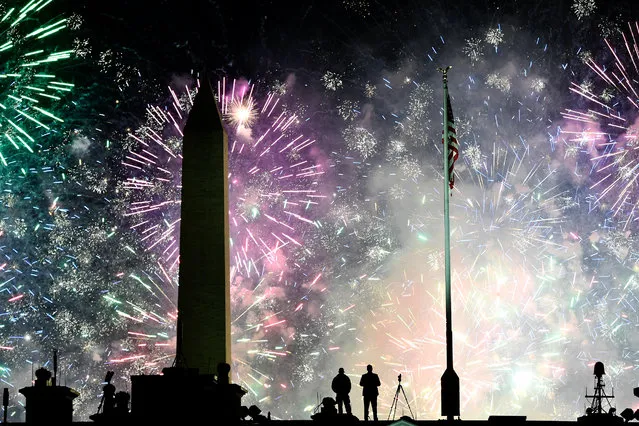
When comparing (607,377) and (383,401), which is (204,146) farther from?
(607,377)

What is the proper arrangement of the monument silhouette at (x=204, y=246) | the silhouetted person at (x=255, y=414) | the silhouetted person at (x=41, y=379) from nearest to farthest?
the silhouetted person at (x=41, y=379)
the silhouetted person at (x=255, y=414)
the monument silhouette at (x=204, y=246)

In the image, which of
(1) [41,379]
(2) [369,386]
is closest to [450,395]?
(2) [369,386]

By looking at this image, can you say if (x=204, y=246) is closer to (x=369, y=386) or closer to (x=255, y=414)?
(x=369, y=386)

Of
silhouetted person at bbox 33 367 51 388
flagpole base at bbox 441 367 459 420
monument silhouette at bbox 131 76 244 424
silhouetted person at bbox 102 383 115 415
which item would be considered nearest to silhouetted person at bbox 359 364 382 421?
flagpole base at bbox 441 367 459 420

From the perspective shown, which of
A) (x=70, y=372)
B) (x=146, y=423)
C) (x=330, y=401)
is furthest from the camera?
(x=70, y=372)

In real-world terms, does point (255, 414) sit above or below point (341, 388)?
below

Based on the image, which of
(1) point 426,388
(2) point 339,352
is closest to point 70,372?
(2) point 339,352

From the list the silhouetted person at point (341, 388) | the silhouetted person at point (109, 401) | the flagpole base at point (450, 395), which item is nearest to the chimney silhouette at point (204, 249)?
the silhouetted person at point (341, 388)

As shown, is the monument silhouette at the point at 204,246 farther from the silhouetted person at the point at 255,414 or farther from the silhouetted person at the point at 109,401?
the silhouetted person at the point at 109,401

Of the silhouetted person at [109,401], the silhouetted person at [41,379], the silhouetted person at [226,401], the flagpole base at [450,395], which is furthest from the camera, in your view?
the flagpole base at [450,395]
